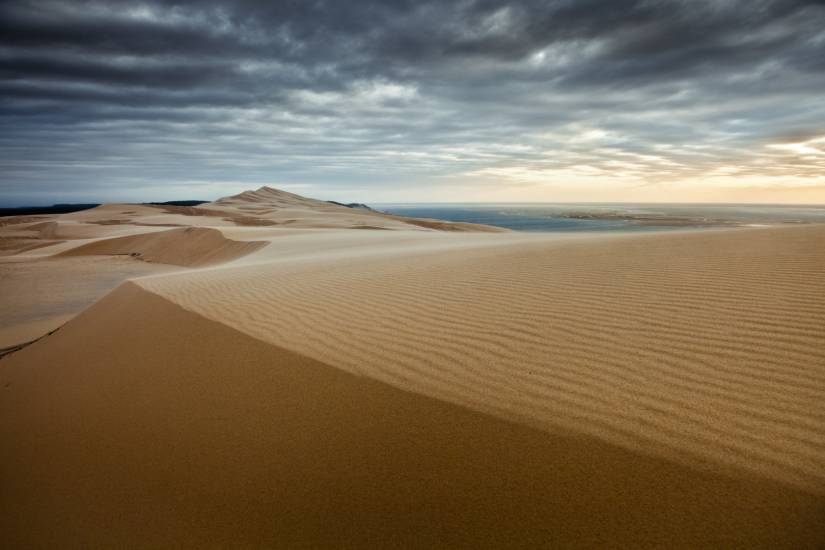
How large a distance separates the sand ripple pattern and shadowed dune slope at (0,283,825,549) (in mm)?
250

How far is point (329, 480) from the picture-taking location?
2699 mm

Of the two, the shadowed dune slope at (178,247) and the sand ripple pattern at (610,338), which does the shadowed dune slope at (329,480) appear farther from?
the shadowed dune slope at (178,247)

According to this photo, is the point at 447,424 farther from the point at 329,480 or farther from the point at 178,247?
the point at 178,247

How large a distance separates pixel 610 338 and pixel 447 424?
183 centimetres

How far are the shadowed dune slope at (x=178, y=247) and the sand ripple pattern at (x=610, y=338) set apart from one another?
433 inches

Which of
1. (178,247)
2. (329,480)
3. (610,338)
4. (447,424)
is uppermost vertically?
(610,338)

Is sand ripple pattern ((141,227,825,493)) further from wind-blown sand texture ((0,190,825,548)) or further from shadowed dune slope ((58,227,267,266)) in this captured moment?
shadowed dune slope ((58,227,267,266))

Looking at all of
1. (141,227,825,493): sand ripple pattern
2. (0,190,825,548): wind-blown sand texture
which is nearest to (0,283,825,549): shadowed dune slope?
(0,190,825,548): wind-blown sand texture

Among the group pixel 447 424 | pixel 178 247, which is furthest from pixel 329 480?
pixel 178 247

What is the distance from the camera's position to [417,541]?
226 cm

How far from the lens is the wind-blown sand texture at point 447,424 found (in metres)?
2.31

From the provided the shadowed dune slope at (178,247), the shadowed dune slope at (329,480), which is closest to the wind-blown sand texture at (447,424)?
the shadowed dune slope at (329,480)

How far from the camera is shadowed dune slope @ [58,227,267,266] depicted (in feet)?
59.9

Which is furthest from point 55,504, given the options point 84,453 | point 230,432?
point 230,432
